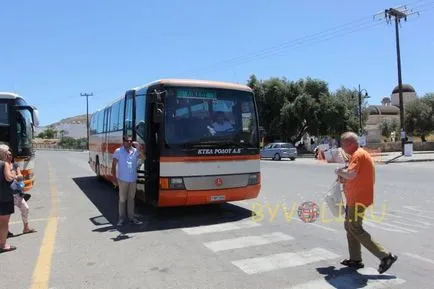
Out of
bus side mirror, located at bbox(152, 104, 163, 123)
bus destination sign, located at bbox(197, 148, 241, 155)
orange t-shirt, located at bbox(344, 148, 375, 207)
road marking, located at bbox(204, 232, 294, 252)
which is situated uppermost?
Result: bus side mirror, located at bbox(152, 104, 163, 123)

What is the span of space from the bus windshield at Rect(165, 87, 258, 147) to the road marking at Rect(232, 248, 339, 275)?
3688 millimetres

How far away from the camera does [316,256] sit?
691 centimetres

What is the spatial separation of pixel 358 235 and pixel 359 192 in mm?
536

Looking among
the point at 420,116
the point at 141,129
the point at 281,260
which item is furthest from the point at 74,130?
the point at 281,260

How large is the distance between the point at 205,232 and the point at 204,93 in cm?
307

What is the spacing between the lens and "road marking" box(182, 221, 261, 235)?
8891 millimetres

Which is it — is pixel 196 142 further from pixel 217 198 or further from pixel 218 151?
pixel 217 198

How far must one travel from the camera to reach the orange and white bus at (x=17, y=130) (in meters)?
12.1

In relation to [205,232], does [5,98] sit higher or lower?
higher

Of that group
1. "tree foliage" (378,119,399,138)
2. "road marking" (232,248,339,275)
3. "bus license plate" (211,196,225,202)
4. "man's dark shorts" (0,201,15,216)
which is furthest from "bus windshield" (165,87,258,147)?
"tree foliage" (378,119,399,138)

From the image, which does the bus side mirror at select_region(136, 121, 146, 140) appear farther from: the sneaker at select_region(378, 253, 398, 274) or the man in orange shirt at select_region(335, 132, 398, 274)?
the sneaker at select_region(378, 253, 398, 274)

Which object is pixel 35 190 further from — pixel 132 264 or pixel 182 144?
pixel 132 264

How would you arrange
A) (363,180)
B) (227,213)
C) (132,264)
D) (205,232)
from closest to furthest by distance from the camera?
(363,180), (132,264), (205,232), (227,213)

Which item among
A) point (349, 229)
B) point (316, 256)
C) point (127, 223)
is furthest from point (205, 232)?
point (349, 229)
